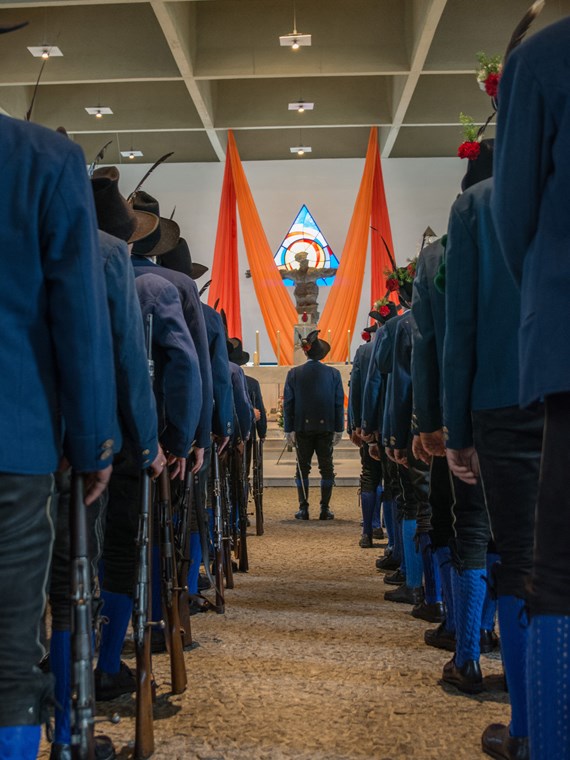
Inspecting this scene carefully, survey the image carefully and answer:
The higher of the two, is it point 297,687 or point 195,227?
point 195,227

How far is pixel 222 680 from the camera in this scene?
123 inches

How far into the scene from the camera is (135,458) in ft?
9.29

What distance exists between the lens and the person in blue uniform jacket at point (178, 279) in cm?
336

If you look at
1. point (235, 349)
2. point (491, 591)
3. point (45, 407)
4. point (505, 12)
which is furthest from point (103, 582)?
point (505, 12)

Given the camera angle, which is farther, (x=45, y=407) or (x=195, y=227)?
(x=195, y=227)

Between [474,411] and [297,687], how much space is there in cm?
130

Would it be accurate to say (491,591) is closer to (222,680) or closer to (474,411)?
(474,411)

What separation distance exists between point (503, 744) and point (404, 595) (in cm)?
247

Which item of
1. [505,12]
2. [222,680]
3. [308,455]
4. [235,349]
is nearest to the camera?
[222,680]

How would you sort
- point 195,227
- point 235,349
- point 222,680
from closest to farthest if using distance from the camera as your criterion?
point 222,680 < point 235,349 < point 195,227

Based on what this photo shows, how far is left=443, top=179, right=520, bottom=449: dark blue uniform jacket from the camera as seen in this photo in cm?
229

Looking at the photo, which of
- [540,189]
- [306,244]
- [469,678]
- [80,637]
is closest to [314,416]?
[469,678]

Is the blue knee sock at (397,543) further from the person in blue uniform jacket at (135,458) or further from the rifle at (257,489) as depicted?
the person in blue uniform jacket at (135,458)

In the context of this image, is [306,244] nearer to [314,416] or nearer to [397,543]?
[314,416]
